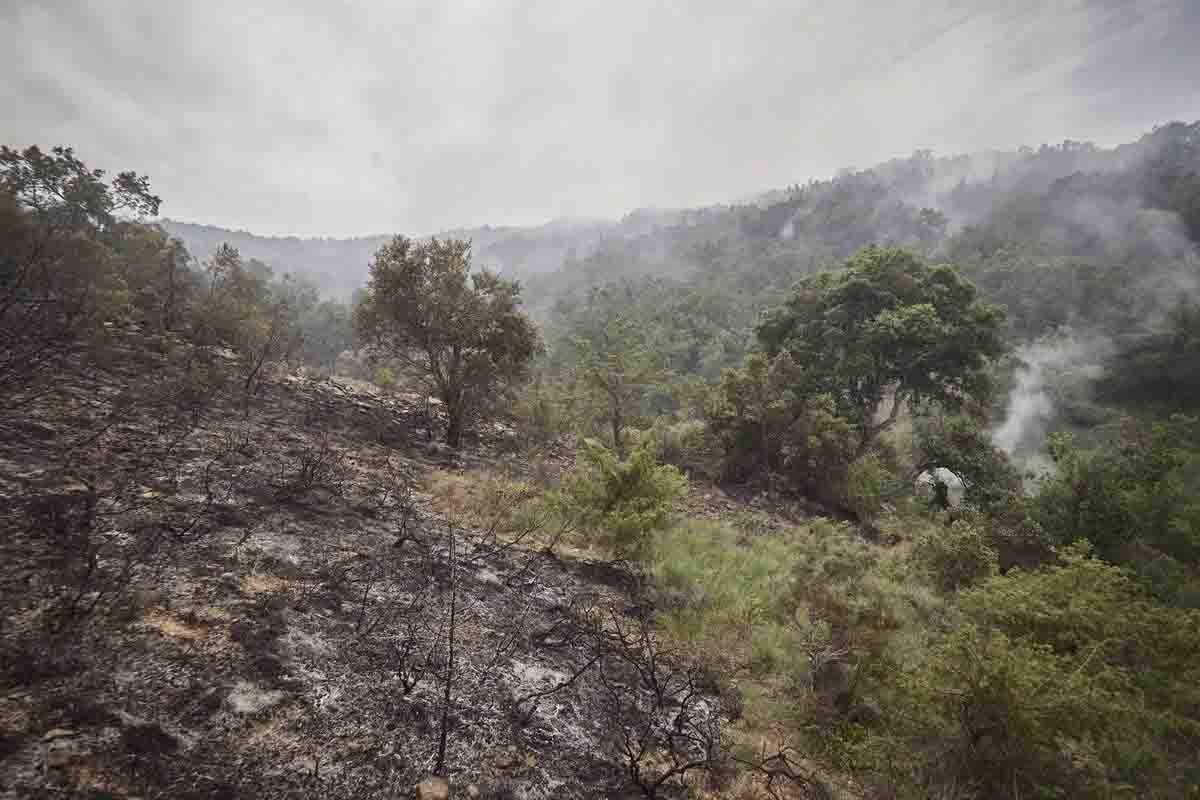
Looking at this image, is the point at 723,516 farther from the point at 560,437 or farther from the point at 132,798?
the point at 132,798

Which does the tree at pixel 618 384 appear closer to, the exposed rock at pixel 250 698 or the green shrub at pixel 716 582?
the green shrub at pixel 716 582

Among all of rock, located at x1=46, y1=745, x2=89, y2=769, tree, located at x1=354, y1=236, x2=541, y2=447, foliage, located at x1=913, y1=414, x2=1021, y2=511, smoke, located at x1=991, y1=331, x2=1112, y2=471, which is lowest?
smoke, located at x1=991, y1=331, x2=1112, y2=471

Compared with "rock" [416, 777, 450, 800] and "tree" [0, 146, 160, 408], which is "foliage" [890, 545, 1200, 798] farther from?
"tree" [0, 146, 160, 408]

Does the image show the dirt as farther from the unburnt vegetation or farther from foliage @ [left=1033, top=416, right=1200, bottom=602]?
foliage @ [left=1033, top=416, right=1200, bottom=602]

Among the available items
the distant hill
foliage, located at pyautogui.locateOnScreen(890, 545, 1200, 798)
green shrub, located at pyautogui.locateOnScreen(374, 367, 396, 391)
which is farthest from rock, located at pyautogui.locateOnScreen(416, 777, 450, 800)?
the distant hill

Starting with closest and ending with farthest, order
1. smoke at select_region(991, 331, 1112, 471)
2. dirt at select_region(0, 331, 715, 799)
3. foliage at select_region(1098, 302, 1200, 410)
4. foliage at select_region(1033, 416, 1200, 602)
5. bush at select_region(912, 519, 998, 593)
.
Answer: dirt at select_region(0, 331, 715, 799) → bush at select_region(912, 519, 998, 593) → foliage at select_region(1033, 416, 1200, 602) → foliage at select_region(1098, 302, 1200, 410) → smoke at select_region(991, 331, 1112, 471)

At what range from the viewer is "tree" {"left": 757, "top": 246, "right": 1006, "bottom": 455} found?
1445 centimetres

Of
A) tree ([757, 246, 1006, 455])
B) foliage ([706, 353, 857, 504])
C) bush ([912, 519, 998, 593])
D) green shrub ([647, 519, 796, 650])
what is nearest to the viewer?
green shrub ([647, 519, 796, 650])

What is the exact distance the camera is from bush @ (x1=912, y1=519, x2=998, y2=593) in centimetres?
650

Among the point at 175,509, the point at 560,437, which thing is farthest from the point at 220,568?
the point at 560,437

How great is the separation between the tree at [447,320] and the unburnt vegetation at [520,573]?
0.08m

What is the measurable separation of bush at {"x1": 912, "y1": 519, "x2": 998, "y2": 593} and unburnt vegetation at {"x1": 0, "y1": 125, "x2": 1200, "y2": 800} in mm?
42

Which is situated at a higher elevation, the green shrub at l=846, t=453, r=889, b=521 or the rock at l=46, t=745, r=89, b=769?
the rock at l=46, t=745, r=89, b=769

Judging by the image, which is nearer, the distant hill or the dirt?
the dirt
